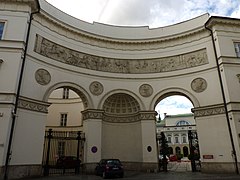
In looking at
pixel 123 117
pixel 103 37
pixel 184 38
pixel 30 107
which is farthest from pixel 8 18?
pixel 184 38

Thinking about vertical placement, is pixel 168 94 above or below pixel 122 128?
above

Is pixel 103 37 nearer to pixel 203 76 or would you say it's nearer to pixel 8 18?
pixel 8 18

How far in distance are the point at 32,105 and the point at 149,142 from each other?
9941 millimetres

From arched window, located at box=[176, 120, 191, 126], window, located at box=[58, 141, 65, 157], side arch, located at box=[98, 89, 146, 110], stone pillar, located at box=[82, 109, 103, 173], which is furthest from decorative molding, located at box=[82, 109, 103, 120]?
arched window, located at box=[176, 120, 191, 126]

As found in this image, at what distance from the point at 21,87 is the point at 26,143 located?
3.78 meters

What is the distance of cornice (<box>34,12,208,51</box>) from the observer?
17.6 meters

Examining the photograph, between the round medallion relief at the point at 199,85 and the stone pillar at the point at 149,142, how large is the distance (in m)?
4.15

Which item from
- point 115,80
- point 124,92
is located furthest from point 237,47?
point 115,80

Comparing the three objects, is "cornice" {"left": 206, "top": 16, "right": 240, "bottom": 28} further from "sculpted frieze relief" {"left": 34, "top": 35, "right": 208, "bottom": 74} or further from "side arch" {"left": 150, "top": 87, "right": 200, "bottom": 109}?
"side arch" {"left": 150, "top": 87, "right": 200, "bottom": 109}

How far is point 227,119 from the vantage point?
15594mm

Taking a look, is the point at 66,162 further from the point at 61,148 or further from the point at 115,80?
the point at 115,80

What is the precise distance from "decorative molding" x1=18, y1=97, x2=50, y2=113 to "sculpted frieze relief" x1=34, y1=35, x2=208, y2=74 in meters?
3.98

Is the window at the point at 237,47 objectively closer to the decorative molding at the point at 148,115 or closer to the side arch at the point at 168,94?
the side arch at the point at 168,94

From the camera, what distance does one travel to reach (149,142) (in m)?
18.0
